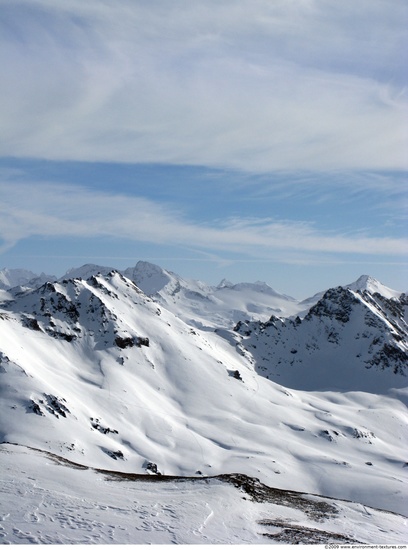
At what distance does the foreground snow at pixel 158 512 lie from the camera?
1232 inches

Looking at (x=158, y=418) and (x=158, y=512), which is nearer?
(x=158, y=512)

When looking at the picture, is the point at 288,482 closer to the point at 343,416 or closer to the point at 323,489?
the point at 323,489

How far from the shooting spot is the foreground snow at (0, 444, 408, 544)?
3128cm

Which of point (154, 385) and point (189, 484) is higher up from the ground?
point (189, 484)

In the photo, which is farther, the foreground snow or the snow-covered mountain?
the snow-covered mountain

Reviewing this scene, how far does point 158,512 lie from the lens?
3653 centimetres

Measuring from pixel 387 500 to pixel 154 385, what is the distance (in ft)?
276

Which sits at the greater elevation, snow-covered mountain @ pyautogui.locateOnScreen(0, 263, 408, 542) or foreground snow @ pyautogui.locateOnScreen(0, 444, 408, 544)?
foreground snow @ pyautogui.locateOnScreen(0, 444, 408, 544)

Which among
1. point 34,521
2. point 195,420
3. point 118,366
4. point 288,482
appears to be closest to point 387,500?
point 288,482

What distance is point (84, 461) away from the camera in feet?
346

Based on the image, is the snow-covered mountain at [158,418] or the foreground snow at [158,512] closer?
the foreground snow at [158,512]

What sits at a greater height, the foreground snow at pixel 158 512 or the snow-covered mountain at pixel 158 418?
the foreground snow at pixel 158 512

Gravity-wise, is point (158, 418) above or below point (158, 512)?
below

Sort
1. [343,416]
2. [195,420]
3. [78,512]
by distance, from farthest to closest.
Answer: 1. [343,416]
2. [195,420]
3. [78,512]
